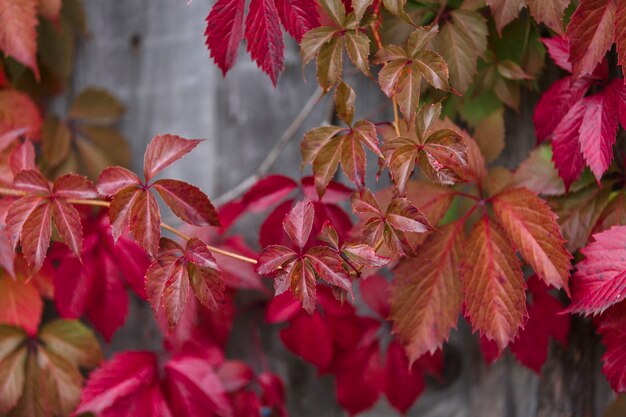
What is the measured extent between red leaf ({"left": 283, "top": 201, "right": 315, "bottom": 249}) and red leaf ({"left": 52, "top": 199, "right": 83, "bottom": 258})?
276mm

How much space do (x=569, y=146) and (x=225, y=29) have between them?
48 centimetres

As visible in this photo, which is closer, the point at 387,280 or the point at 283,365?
the point at 387,280

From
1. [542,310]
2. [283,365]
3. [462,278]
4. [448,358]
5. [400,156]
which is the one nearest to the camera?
[400,156]

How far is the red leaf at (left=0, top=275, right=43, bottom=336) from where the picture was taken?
3.89ft

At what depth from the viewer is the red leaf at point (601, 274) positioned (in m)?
0.83

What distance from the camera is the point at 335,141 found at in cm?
89

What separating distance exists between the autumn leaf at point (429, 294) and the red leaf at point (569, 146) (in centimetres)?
16

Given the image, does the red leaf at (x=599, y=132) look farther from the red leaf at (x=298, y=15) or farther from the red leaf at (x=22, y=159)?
the red leaf at (x=22, y=159)

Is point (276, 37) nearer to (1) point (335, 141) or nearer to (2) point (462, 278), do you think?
(1) point (335, 141)

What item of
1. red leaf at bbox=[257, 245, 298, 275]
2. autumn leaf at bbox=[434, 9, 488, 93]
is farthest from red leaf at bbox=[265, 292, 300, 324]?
autumn leaf at bbox=[434, 9, 488, 93]

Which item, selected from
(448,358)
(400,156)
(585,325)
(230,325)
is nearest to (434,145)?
→ (400,156)

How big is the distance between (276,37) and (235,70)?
540mm

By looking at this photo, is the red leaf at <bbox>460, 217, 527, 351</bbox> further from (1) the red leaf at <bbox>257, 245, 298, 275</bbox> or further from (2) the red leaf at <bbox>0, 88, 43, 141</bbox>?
(2) the red leaf at <bbox>0, 88, 43, 141</bbox>

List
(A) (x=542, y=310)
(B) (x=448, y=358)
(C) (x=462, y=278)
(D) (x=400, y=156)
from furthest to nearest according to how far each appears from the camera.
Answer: (B) (x=448, y=358) < (A) (x=542, y=310) < (C) (x=462, y=278) < (D) (x=400, y=156)
